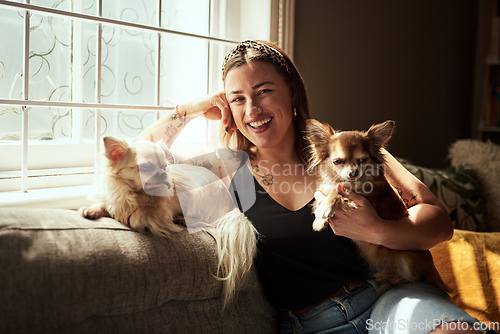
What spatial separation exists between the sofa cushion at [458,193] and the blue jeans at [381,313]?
1.15 m

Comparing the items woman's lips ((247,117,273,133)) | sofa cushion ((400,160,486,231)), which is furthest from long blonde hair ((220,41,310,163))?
sofa cushion ((400,160,486,231))

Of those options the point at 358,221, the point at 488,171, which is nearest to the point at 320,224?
the point at 358,221

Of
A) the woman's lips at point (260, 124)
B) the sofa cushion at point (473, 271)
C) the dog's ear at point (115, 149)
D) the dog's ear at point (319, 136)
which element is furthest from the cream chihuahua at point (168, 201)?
the sofa cushion at point (473, 271)

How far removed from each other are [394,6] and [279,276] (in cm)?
265

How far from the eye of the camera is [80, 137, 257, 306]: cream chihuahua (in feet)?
4.07

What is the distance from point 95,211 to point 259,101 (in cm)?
69

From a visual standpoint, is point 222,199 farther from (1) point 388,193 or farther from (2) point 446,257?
(2) point 446,257

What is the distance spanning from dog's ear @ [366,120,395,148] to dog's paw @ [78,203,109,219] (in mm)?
893

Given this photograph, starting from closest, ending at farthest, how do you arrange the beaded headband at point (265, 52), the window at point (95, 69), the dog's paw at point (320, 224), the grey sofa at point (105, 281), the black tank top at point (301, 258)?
1. the grey sofa at point (105, 281)
2. the dog's paw at point (320, 224)
3. the black tank top at point (301, 258)
4. the beaded headband at point (265, 52)
5. the window at point (95, 69)

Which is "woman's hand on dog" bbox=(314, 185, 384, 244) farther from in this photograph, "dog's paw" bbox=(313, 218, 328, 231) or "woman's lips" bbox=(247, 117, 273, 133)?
"woman's lips" bbox=(247, 117, 273, 133)

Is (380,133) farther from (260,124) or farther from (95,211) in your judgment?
(95,211)

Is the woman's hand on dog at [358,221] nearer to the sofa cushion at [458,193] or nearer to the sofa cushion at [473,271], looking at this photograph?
the sofa cushion at [473,271]

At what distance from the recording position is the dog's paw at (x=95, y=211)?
1249mm

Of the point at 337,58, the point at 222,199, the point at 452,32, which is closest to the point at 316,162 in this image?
the point at 222,199
